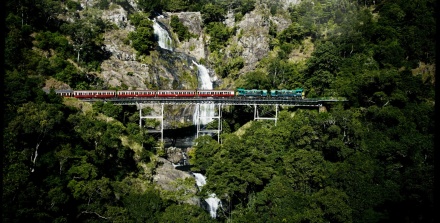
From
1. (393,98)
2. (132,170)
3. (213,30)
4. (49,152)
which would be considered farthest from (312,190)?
(213,30)

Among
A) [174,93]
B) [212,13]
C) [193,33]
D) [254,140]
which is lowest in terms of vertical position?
[254,140]

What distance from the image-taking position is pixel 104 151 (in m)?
44.7

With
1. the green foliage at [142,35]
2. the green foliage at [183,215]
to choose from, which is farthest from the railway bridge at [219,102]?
the green foliage at [183,215]

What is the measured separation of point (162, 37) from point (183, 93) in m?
28.9

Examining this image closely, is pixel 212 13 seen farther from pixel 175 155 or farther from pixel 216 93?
pixel 175 155

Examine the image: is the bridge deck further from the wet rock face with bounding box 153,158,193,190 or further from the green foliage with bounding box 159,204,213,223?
the green foliage with bounding box 159,204,213,223

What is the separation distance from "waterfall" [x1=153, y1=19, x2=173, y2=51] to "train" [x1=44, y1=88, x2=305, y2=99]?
2622 centimetres

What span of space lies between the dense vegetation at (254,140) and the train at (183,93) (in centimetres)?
330

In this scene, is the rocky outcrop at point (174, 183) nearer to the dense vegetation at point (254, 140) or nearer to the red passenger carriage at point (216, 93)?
the dense vegetation at point (254, 140)

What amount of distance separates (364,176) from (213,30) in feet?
203

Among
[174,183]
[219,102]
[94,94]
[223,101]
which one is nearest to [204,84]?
[219,102]

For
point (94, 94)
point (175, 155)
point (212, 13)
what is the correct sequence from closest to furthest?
point (175, 155)
point (94, 94)
point (212, 13)

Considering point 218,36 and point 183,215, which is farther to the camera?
point 218,36

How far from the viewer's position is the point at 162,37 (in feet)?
287
